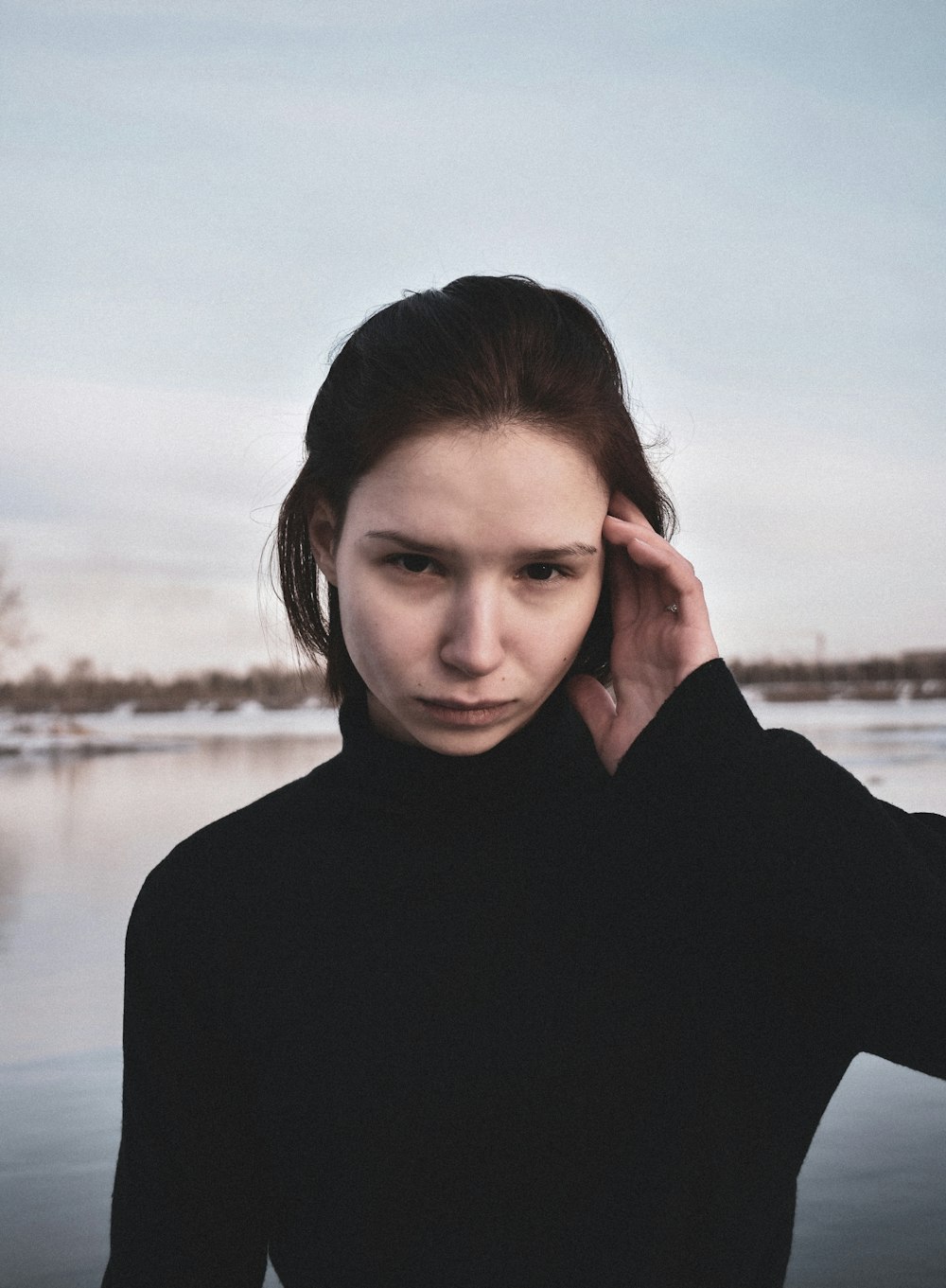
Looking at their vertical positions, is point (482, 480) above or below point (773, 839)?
above

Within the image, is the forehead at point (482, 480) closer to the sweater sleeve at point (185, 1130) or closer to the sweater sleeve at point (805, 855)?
the sweater sleeve at point (805, 855)

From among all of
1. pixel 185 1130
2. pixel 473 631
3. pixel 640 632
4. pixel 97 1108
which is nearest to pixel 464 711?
pixel 473 631

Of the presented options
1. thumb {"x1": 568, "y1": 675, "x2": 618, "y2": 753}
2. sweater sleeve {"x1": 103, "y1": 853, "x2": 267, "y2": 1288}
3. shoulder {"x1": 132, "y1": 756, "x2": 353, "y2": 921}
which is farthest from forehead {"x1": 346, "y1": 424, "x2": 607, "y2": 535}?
sweater sleeve {"x1": 103, "y1": 853, "x2": 267, "y2": 1288}

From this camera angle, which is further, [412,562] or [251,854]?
[251,854]

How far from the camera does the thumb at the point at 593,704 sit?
1440 mm

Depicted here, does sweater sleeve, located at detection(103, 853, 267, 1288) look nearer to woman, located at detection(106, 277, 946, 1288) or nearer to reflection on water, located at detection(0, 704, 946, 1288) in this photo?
woman, located at detection(106, 277, 946, 1288)

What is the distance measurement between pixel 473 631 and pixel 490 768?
0.23m

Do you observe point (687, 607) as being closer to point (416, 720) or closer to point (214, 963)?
point (416, 720)

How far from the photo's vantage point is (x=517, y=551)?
1.26m

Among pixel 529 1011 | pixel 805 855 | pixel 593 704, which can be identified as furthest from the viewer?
pixel 593 704

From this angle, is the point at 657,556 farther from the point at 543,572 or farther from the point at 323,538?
the point at 323,538

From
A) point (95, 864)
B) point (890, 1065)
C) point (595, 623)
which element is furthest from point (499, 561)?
point (95, 864)

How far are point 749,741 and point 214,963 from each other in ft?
2.21

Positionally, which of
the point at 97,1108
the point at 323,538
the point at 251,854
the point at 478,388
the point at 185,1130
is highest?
the point at 478,388
